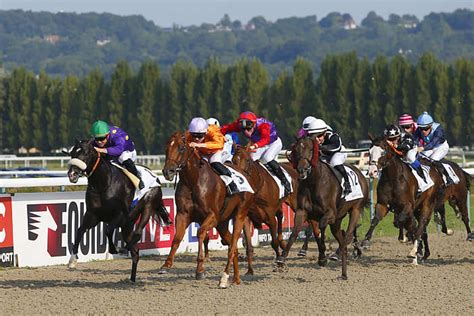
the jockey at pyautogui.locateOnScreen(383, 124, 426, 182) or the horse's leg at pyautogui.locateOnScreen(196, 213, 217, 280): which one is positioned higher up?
the jockey at pyautogui.locateOnScreen(383, 124, 426, 182)

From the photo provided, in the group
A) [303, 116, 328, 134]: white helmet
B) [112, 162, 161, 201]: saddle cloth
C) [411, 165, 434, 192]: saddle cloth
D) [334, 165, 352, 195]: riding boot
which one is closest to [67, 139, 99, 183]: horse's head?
[112, 162, 161, 201]: saddle cloth

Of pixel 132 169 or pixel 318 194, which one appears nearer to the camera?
pixel 318 194

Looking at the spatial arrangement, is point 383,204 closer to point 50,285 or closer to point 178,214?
point 178,214

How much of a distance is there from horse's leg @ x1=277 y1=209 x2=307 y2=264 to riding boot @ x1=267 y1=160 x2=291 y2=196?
3.75 feet

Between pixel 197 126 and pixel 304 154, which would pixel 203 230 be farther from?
pixel 304 154

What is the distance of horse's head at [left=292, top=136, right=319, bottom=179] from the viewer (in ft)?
34.1

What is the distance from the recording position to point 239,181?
33.8 feet

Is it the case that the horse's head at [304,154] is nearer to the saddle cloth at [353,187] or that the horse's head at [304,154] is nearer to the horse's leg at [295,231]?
→ the horse's leg at [295,231]

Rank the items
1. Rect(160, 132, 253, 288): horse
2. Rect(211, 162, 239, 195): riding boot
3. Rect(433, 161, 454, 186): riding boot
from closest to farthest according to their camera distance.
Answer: Rect(160, 132, 253, 288): horse, Rect(211, 162, 239, 195): riding boot, Rect(433, 161, 454, 186): riding boot

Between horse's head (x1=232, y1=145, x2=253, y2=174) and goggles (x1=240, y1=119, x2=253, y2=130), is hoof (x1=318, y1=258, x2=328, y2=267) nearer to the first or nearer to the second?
horse's head (x1=232, y1=145, x2=253, y2=174)

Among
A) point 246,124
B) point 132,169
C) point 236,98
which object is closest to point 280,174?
point 246,124

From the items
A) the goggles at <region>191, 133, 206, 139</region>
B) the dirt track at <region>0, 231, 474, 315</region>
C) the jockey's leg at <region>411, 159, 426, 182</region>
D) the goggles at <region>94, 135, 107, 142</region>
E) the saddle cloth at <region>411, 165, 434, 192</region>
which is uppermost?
the goggles at <region>191, 133, 206, 139</region>

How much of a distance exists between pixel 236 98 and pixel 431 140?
53737 millimetres

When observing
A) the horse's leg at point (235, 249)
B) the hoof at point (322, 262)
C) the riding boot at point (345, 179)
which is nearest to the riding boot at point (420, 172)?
the riding boot at point (345, 179)
